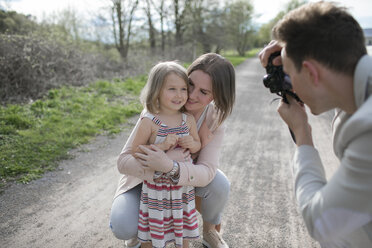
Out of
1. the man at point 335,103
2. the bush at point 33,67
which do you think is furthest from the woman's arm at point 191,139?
the bush at point 33,67

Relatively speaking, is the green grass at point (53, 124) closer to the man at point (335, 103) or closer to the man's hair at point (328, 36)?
the man at point (335, 103)

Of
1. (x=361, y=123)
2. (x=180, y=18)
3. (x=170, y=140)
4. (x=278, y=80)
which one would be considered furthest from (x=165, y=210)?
(x=180, y=18)

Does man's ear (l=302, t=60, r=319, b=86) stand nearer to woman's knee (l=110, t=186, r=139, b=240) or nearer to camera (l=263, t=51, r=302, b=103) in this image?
camera (l=263, t=51, r=302, b=103)

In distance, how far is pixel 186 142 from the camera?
227 cm

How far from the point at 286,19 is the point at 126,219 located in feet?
5.61

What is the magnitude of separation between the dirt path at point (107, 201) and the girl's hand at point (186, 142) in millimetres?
1011

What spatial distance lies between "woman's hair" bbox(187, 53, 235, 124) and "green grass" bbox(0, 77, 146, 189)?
8.45 feet

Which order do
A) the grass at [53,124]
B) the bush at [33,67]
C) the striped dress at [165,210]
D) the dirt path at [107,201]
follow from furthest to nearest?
the bush at [33,67] → the grass at [53,124] → the dirt path at [107,201] → the striped dress at [165,210]

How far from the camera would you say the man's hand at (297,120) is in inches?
66.0

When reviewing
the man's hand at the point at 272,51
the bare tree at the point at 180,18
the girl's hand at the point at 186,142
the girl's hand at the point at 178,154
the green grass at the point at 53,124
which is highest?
the bare tree at the point at 180,18

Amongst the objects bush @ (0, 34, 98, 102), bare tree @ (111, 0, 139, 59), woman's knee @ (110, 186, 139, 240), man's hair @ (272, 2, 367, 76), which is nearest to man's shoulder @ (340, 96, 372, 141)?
man's hair @ (272, 2, 367, 76)

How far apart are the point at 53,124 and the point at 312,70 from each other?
4.78 metres

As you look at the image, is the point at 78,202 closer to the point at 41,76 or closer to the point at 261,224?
the point at 261,224

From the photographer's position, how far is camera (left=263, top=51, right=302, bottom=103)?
174cm
